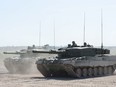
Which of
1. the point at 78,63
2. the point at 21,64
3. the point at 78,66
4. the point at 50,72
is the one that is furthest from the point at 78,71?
the point at 21,64

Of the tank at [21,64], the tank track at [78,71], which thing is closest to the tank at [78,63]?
the tank track at [78,71]

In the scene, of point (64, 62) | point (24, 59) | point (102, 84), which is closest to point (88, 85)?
point (102, 84)

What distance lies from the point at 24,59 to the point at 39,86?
11.1 metres

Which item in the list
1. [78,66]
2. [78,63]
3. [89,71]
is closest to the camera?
[78,63]

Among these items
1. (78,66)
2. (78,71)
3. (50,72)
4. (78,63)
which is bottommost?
(50,72)

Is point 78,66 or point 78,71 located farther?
point 78,71

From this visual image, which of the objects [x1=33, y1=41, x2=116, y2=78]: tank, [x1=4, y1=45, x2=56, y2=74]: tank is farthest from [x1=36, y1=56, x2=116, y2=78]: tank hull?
[x1=4, y1=45, x2=56, y2=74]: tank

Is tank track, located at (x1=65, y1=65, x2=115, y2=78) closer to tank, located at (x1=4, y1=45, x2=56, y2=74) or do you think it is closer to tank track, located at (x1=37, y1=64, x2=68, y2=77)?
tank track, located at (x1=37, y1=64, x2=68, y2=77)

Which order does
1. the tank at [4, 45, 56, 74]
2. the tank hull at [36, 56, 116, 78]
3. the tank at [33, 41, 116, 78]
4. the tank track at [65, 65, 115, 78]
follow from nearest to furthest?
the tank hull at [36, 56, 116, 78] → the tank at [33, 41, 116, 78] → the tank track at [65, 65, 115, 78] → the tank at [4, 45, 56, 74]

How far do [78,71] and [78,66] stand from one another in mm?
482

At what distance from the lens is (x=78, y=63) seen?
24.5 m

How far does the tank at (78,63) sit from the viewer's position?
80.5ft

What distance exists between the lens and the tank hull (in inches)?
960

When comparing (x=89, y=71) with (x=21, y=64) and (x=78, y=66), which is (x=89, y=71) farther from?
(x=21, y=64)
